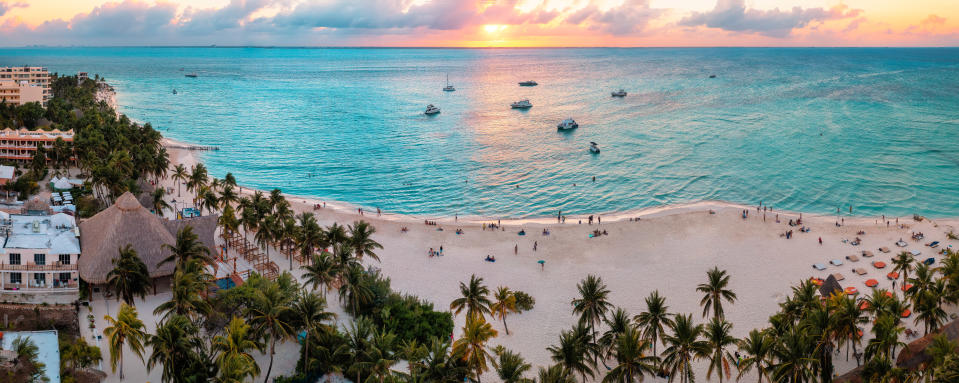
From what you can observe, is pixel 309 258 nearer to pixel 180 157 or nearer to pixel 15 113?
pixel 180 157

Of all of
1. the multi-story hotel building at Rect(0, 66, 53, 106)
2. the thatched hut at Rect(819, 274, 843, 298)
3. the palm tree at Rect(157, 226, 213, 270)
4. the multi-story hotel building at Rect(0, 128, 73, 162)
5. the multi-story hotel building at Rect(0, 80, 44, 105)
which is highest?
the multi-story hotel building at Rect(0, 66, 53, 106)

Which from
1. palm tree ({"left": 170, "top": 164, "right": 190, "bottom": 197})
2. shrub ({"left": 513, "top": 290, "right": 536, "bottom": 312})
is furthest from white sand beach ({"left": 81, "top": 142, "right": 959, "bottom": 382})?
palm tree ({"left": 170, "top": 164, "right": 190, "bottom": 197})

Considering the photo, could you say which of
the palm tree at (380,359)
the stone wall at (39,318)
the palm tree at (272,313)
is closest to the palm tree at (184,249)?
the stone wall at (39,318)

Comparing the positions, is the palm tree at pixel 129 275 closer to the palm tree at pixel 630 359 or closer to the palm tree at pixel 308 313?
the palm tree at pixel 308 313

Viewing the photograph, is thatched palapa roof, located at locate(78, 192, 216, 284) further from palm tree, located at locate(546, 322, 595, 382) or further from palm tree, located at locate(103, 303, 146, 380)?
palm tree, located at locate(546, 322, 595, 382)

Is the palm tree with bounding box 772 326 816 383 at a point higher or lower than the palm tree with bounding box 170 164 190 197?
lower

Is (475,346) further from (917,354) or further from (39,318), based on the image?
(39,318)

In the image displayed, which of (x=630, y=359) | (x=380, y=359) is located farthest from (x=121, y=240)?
(x=630, y=359)
